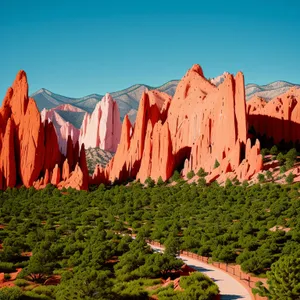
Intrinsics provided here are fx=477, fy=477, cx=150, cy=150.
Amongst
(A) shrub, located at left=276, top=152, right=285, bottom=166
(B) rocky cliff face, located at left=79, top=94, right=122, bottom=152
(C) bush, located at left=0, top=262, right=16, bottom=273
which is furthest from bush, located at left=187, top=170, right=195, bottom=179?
(B) rocky cliff face, located at left=79, top=94, right=122, bottom=152

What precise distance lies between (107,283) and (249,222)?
2333cm

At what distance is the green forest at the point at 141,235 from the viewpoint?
31234mm

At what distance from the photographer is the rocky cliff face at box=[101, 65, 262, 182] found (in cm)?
7212

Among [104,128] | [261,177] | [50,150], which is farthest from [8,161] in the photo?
[104,128]

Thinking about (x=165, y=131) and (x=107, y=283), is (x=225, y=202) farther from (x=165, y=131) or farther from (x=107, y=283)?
(x=107, y=283)

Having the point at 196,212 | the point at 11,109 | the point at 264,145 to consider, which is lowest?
the point at 196,212

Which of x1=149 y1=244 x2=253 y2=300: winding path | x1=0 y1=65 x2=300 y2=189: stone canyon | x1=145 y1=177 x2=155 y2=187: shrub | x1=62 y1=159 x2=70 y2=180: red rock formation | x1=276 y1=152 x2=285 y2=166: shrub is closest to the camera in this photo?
x1=149 y1=244 x2=253 y2=300: winding path

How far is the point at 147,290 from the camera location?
33.0 metres

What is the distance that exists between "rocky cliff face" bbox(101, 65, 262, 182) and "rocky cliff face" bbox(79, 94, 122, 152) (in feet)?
127

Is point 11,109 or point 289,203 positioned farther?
point 11,109

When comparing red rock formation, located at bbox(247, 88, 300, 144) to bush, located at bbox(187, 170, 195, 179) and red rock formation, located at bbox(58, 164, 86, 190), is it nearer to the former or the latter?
bush, located at bbox(187, 170, 195, 179)

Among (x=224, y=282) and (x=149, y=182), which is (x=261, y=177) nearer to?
(x=149, y=182)

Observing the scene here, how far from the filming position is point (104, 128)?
137375 mm

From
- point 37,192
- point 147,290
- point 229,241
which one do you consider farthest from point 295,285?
point 37,192
